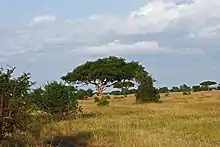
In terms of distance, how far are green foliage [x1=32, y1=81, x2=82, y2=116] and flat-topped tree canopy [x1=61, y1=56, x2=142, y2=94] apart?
118 feet

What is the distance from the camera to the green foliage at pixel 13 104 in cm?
1335

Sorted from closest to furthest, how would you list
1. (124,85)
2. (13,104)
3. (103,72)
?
(13,104) < (103,72) < (124,85)

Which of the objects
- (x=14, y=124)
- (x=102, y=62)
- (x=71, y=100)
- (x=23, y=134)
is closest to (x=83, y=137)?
(x=23, y=134)

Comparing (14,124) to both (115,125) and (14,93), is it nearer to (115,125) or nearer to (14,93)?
(14,93)

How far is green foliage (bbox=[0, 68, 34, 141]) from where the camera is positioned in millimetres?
13352

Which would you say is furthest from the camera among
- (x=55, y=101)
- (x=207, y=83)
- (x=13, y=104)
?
(x=207, y=83)

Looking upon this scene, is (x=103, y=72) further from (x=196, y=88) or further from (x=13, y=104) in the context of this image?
(x=13, y=104)

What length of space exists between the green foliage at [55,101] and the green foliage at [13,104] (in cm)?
1388

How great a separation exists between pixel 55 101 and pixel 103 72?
3745cm

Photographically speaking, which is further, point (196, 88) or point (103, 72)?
point (196, 88)

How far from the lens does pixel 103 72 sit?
216 feet

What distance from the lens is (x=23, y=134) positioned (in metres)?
15.9

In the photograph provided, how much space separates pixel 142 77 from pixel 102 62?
68.1ft

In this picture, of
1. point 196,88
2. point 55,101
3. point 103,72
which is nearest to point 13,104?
point 55,101
